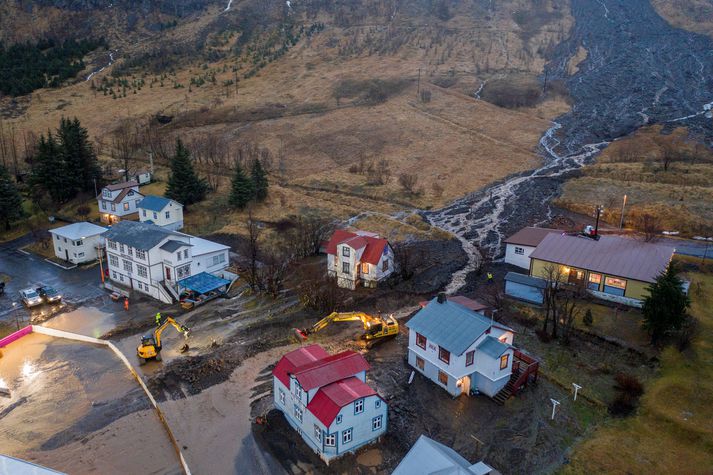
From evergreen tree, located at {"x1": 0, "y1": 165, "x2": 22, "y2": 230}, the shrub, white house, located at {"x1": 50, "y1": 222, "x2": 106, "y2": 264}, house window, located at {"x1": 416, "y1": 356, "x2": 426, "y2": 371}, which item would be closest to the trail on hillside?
the shrub

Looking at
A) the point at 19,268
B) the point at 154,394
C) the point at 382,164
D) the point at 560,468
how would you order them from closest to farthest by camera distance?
the point at 560,468 < the point at 154,394 < the point at 19,268 < the point at 382,164

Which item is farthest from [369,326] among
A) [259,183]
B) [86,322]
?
[259,183]

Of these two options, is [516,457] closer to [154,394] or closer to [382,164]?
[154,394]

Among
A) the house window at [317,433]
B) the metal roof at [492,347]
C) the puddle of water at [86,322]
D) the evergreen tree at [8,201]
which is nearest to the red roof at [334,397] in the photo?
the house window at [317,433]

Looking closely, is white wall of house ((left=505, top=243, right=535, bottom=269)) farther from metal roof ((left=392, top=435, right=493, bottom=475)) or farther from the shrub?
metal roof ((left=392, top=435, right=493, bottom=475))

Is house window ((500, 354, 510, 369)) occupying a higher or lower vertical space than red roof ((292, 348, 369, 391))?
lower

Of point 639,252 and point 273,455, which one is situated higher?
point 639,252

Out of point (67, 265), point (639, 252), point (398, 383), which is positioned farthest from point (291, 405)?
point (67, 265)
